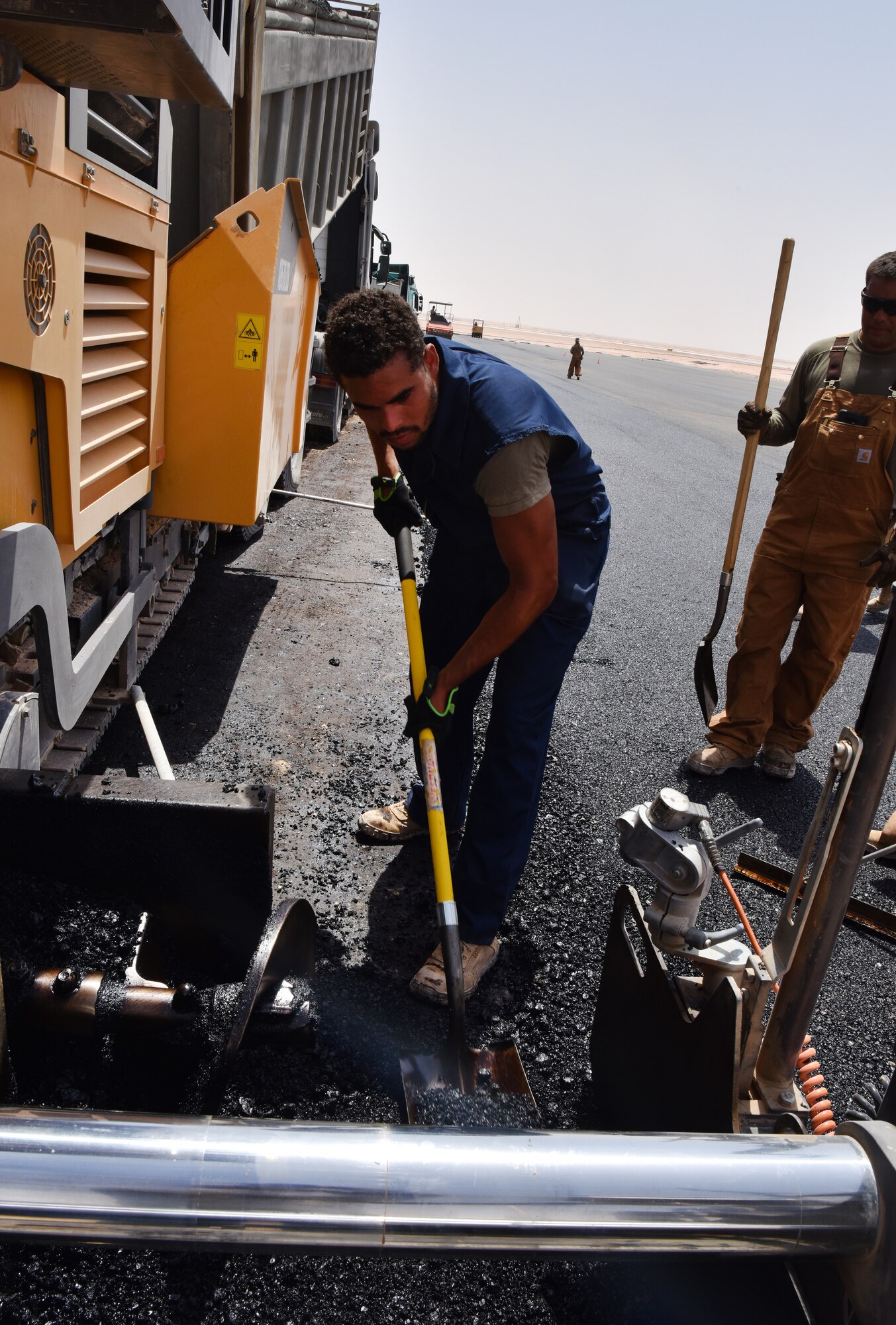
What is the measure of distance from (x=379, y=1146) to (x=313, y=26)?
6388 millimetres

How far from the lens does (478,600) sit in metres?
2.64

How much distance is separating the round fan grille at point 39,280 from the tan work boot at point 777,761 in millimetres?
3180

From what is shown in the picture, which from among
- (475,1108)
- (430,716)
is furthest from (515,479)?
(475,1108)

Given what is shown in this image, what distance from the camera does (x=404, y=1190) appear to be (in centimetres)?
79

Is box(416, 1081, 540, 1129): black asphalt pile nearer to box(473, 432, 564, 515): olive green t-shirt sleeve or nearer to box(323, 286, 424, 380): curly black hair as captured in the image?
box(473, 432, 564, 515): olive green t-shirt sleeve

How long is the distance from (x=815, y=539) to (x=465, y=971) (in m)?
2.21

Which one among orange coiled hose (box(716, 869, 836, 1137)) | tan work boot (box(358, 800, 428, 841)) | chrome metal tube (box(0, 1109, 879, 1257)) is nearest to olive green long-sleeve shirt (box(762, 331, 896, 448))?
tan work boot (box(358, 800, 428, 841))

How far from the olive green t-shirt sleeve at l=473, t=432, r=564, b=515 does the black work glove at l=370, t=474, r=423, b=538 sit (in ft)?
2.63

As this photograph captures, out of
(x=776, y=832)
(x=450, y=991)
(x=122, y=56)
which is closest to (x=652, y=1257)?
(x=450, y=991)

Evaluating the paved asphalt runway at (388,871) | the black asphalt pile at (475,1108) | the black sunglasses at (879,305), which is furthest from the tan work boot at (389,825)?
the black sunglasses at (879,305)

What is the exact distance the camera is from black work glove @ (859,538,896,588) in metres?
3.13

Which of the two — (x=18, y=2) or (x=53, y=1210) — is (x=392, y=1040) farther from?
(x=18, y=2)

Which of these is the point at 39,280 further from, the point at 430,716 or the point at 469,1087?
the point at 469,1087

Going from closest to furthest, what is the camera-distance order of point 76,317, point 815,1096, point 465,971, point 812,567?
point 815,1096 < point 76,317 < point 465,971 < point 812,567
